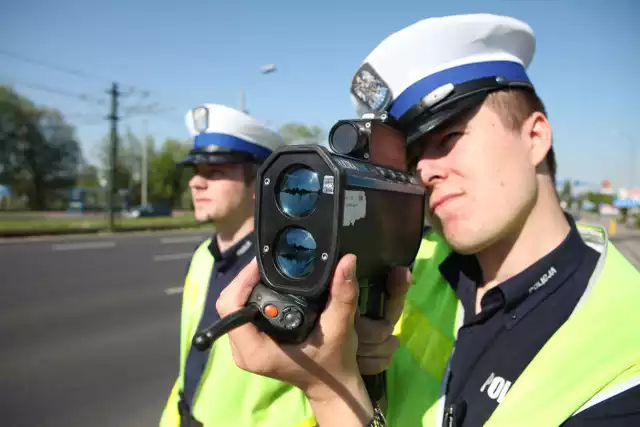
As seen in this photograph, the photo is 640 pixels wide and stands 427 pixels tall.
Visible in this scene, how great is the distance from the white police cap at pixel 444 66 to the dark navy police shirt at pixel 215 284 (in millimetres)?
1148

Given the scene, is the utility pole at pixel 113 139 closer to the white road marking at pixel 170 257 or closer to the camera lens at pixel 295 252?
the white road marking at pixel 170 257

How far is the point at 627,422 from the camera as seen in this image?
829mm

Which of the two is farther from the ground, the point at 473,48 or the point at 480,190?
the point at 473,48

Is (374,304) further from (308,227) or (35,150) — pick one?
(35,150)

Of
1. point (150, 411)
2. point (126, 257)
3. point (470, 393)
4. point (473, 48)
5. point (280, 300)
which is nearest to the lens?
point (280, 300)

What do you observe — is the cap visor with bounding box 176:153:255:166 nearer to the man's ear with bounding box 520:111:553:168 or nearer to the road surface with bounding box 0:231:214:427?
the man's ear with bounding box 520:111:553:168

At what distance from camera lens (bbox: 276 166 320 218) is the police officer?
2.70 feet

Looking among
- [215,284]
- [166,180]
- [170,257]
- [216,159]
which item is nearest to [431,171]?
[215,284]

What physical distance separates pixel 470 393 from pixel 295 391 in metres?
0.69

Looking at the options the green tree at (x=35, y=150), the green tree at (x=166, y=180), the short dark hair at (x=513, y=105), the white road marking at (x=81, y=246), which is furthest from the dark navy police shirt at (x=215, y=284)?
the green tree at (x=166, y=180)

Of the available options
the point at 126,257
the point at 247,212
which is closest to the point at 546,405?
the point at 247,212

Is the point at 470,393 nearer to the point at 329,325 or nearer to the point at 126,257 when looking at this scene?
the point at 329,325

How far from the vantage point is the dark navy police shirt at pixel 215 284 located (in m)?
1.80

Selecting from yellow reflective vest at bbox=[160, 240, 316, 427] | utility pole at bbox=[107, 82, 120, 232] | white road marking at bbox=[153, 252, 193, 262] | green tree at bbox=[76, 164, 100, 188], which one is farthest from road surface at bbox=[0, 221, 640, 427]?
green tree at bbox=[76, 164, 100, 188]
